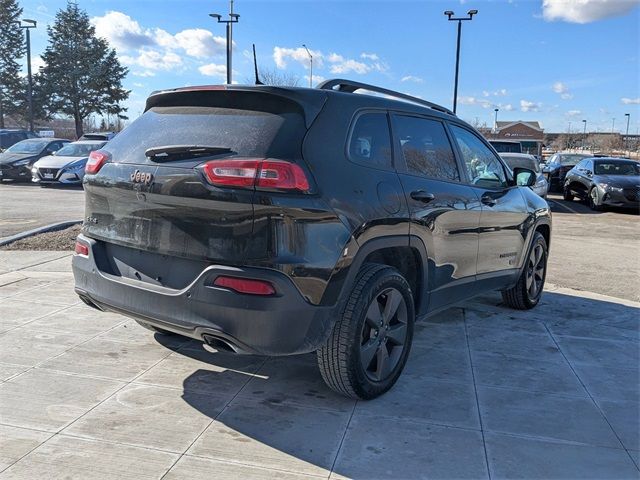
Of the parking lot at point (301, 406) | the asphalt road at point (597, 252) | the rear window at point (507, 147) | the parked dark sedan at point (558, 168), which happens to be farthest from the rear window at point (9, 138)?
the parking lot at point (301, 406)

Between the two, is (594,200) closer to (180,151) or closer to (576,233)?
(576,233)

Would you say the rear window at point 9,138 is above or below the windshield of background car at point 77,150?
above

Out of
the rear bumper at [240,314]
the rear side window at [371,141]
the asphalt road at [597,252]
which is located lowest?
the asphalt road at [597,252]

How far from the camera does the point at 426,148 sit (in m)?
4.12

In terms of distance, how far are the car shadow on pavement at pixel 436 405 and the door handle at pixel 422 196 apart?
127 centimetres

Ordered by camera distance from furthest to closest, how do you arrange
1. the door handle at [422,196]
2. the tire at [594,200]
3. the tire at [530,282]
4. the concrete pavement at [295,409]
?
the tire at [594,200] < the tire at [530,282] < the door handle at [422,196] < the concrete pavement at [295,409]

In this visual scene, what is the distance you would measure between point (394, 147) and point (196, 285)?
1631 millimetres

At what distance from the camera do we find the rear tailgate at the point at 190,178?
9.73ft

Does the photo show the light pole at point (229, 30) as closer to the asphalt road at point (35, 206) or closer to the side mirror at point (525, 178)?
the asphalt road at point (35, 206)

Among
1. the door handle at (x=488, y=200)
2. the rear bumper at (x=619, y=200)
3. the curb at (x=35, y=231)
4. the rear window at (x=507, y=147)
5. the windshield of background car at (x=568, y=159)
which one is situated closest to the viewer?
the door handle at (x=488, y=200)

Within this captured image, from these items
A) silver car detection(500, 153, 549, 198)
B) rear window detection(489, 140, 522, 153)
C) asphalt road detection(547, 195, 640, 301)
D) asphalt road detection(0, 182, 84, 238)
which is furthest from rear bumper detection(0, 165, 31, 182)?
asphalt road detection(547, 195, 640, 301)

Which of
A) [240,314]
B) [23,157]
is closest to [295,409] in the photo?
[240,314]

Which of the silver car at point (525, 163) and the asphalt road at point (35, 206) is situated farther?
the silver car at point (525, 163)

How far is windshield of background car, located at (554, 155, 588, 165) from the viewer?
75.1 ft
